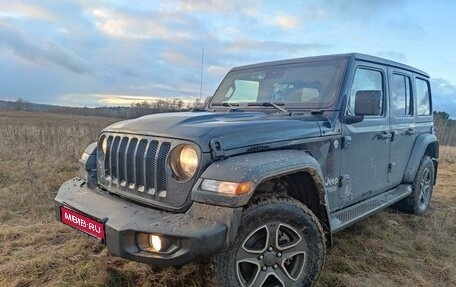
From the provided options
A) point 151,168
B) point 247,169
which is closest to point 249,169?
point 247,169

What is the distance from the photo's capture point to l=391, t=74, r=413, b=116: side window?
4.56m

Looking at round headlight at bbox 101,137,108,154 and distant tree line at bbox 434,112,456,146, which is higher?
round headlight at bbox 101,137,108,154

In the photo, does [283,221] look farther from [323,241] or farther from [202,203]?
[202,203]

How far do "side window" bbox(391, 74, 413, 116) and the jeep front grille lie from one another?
3.09m

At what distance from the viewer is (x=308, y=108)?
3.59 m

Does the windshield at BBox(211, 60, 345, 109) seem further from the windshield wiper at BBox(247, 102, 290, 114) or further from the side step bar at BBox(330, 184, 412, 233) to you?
the side step bar at BBox(330, 184, 412, 233)

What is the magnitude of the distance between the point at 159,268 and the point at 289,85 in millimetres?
2233

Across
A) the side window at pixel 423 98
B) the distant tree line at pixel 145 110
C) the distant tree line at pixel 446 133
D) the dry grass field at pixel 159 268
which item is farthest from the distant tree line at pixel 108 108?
the distant tree line at pixel 446 133

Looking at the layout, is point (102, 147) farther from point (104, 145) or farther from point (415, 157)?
point (415, 157)

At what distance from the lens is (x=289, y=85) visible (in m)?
3.96

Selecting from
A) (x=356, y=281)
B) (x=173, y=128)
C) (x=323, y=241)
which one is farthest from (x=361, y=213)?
(x=173, y=128)

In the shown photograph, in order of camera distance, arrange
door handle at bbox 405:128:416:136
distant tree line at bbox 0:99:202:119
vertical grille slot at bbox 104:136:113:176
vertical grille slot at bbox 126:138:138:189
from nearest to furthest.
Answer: vertical grille slot at bbox 126:138:138:189
vertical grille slot at bbox 104:136:113:176
door handle at bbox 405:128:416:136
distant tree line at bbox 0:99:202:119

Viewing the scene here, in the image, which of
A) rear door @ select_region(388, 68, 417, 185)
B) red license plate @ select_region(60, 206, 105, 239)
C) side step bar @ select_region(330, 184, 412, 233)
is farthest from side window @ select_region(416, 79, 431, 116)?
red license plate @ select_region(60, 206, 105, 239)

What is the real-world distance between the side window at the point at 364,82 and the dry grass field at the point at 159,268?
1.52 meters
